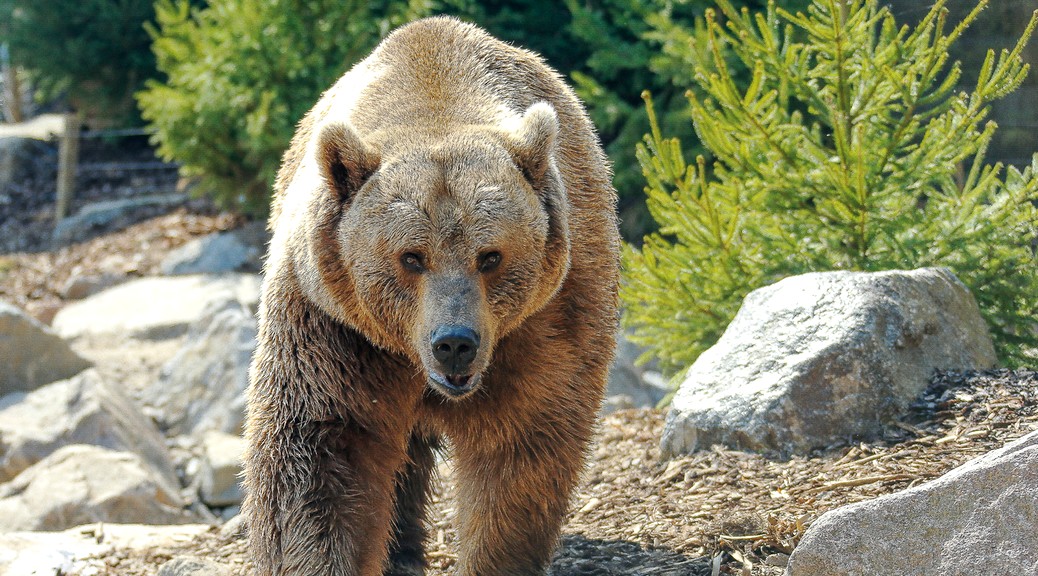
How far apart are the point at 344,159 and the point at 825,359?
2.52m

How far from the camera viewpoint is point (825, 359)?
5148mm

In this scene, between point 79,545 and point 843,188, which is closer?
point 843,188

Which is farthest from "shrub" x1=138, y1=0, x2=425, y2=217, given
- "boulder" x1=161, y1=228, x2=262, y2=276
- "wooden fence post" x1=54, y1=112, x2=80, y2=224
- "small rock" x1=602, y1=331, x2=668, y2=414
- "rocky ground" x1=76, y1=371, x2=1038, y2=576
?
"rocky ground" x1=76, y1=371, x2=1038, y2=576

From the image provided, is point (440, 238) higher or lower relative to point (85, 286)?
higher

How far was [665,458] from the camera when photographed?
5.67 m

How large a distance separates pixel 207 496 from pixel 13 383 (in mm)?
2160

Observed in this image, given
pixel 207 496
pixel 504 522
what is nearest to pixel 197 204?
pixel 207 496

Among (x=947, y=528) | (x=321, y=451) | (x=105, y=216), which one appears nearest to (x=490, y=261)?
(x=321, y=451)

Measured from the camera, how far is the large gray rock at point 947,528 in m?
3.39

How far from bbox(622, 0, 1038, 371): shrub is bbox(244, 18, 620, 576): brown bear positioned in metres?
1.65

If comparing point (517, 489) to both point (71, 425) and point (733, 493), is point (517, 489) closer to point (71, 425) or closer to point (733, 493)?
point (733, 493)

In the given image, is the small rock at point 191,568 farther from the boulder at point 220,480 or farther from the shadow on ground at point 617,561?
the boulder at point 220,480

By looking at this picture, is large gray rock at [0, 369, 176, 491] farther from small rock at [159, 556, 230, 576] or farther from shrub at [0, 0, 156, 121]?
shrub at [0, 0, 156, 121]

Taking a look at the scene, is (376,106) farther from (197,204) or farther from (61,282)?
(197,204)
